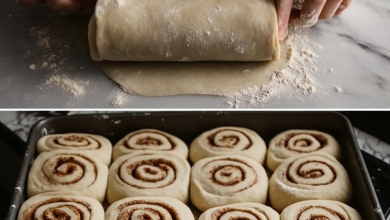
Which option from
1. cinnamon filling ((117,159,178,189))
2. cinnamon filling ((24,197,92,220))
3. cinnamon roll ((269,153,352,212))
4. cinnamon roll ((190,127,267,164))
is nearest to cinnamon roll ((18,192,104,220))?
cinnamon filling ((24,197,92,220))

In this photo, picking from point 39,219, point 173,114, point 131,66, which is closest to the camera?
point 39,219

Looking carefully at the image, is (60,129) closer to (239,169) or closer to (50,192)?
(50,192)

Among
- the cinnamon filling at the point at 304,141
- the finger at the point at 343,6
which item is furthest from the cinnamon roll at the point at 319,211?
the finger at the point at 343,6

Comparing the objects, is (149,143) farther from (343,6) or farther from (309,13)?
(343,6)

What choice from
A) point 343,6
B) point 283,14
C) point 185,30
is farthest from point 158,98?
point 343,6

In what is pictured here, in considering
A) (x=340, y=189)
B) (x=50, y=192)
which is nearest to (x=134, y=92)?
(x=50, y=192)

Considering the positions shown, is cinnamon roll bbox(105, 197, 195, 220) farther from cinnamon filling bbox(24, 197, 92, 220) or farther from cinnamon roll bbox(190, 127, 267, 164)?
cinnamon roll bbox(190, 127, 267, 164)
